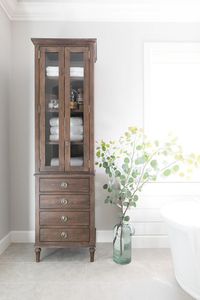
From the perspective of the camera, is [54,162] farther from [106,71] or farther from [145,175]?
[106,71]

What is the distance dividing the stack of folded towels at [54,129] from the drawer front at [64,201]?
0.55m

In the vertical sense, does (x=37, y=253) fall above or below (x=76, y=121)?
below

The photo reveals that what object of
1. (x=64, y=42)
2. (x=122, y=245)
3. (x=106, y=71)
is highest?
(x=64, y=42)

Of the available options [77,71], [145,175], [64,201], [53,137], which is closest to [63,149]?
[53,137]

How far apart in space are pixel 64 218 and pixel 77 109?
104 cm

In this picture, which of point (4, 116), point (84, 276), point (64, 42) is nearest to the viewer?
point (84, 276)

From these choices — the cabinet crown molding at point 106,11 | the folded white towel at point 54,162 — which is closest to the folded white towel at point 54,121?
the folded white towel at point 54,162

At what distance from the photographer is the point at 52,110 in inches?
109

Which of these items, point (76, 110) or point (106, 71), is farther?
point (106, 71)

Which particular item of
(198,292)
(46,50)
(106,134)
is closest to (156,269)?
(198,292)

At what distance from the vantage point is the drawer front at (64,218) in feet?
9.00

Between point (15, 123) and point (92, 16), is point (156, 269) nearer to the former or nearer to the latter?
point (15, 123)

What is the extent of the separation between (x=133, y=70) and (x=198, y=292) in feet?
7.47

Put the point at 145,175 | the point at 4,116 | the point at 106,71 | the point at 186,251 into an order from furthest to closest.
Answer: the point at 106,71
the point at 4,116
the point at 145,175
the point at 186,251
